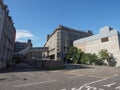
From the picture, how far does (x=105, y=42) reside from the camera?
67.0 meters

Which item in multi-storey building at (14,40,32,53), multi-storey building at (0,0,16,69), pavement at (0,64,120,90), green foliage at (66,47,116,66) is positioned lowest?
pavement at (0,64,120,90)

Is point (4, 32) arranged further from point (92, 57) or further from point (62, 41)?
point (62, 41)

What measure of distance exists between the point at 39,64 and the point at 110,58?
37.4 metres

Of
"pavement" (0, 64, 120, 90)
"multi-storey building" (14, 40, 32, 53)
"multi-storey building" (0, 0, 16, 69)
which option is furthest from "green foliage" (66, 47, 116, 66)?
"multi-storey building" (14, 40, 32, 53)

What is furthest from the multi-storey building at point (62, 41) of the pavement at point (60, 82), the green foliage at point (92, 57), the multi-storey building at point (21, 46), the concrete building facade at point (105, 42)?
the pavement at point (60, 82)

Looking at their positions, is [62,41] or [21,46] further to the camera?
[21,46]

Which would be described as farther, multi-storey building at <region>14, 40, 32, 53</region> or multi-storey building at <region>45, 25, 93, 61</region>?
multi-storey building at <region>14, 40, 32, 53</region>

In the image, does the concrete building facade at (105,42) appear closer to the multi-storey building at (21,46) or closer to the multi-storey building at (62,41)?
the multi-storey building at (62,41)

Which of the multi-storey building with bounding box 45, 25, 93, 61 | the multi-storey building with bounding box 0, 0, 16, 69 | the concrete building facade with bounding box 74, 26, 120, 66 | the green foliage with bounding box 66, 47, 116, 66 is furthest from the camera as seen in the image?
the multi-storey building with bounding box 45, 25, 93, 61

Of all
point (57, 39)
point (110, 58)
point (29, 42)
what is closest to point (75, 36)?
point (57, 39)

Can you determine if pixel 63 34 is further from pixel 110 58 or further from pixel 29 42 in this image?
pixel 29 42

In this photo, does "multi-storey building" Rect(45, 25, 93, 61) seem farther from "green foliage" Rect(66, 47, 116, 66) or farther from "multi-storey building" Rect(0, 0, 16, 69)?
"multi-storey building" Rect(0, 0, 16, 69)

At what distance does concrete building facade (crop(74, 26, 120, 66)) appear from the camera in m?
61.2

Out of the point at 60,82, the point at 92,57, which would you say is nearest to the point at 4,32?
the point at 60,82
